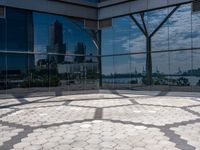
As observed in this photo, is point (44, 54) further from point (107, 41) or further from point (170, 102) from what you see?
point (170, 102)

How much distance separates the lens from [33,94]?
19875 mm

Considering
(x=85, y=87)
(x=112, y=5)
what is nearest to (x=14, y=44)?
(x=85, y=87)

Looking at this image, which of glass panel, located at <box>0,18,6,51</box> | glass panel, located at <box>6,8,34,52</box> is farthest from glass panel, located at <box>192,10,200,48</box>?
glass panel, located at <box>0,18,6,51</box>

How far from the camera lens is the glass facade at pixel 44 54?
744 inches

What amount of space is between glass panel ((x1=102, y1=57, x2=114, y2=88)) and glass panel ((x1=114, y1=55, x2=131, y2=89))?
461 mm

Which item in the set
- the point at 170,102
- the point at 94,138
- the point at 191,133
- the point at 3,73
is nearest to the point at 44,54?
the point at 3,73

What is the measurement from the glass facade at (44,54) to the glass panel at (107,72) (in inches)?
25.8

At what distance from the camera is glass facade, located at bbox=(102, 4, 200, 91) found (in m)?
18.7

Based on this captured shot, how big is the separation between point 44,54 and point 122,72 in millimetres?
6299

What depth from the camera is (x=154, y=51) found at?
67.0 ft

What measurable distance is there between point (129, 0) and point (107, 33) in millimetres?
3443

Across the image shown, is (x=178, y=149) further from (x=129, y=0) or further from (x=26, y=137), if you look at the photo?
(x=129, y=0)

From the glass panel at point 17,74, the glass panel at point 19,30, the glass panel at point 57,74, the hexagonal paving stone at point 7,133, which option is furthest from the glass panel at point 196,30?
the hexagonal paving stone at point 7,133

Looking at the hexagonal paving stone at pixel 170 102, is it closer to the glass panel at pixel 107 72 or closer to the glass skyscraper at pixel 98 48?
the glass skyscraper at pixel 98 48
